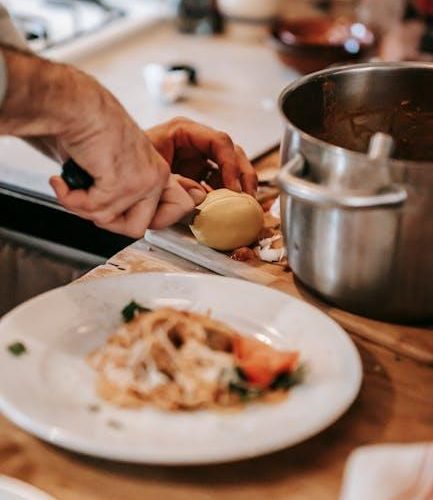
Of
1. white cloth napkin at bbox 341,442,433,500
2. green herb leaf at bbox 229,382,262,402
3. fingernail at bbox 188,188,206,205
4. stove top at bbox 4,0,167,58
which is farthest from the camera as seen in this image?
stove top at bbox 4,0,167,58

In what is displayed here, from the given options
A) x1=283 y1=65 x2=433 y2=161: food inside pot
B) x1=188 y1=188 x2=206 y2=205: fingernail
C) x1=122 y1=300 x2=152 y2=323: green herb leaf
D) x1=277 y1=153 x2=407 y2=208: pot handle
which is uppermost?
x1=277 y1=153 x2=407 y2=208: pot handle

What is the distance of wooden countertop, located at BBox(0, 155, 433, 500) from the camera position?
0.73 m

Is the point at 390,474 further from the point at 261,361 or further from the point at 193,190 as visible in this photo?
the point at 193,190

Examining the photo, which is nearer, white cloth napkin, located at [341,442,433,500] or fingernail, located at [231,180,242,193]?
white cloth napkin, located at [341,442,433,500]

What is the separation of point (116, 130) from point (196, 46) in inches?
47.9

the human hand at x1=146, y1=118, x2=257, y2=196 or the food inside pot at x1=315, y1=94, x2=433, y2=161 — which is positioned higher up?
the food inside pot at x1=315, y1=94, x2=433, y2=161

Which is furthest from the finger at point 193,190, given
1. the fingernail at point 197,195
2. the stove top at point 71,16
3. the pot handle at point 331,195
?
the stove top at point 71,16

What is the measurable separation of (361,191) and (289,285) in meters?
0.23

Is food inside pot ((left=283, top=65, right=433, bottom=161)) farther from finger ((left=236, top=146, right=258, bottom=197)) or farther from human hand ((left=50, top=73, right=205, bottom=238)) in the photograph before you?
human hand ((left=50, top=73, right=205, bottom=238))

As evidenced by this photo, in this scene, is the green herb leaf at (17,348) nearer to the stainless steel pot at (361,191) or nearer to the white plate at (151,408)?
the white plate at (151,408)

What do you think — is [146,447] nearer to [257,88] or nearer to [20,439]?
[20,439]

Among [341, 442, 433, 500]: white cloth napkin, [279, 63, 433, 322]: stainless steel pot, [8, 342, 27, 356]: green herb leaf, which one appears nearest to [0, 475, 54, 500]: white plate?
[8, 342, 27, 356]: green herb leaf

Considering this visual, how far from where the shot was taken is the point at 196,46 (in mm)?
2037

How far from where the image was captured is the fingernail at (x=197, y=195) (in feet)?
3.44
